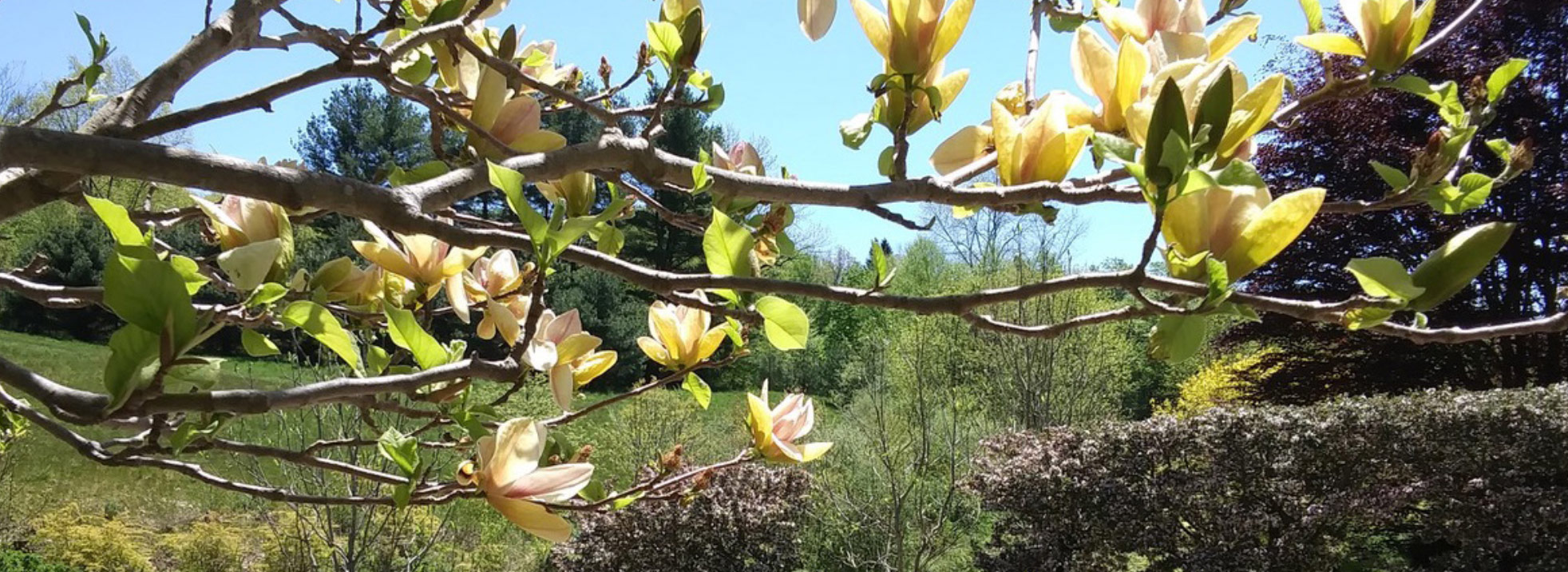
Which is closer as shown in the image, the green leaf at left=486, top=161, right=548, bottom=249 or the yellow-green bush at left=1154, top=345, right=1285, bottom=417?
the green leaf at left=486, top=161, right=548, bottom=249

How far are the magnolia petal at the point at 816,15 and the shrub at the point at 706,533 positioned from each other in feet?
15.2

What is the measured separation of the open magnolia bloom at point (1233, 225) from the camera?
0.38m

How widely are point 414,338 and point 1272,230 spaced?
40 centimetres

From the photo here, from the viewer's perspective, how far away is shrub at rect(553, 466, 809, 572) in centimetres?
505

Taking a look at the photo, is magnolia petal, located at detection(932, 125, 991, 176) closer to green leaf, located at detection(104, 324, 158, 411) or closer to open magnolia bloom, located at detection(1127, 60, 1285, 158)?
open magnolia bloom, located at detection(1127, 60, 1285, 158)

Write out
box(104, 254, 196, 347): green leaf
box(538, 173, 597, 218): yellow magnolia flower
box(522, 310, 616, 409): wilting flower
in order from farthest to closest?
box(538, 173, 597, 218): yellow magnolia flower < box(522, 310, 616, 409): wilting flower < box(104, 254, 196, 347): green leaf

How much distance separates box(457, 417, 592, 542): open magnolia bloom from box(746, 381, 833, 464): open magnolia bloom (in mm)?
200

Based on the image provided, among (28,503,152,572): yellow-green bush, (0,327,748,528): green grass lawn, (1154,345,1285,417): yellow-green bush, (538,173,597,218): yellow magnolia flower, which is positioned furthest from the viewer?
(1154,345,1285,417): yellow-green bush

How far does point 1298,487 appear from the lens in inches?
176

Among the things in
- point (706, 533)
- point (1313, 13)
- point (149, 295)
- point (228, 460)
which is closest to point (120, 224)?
point (149, 295)

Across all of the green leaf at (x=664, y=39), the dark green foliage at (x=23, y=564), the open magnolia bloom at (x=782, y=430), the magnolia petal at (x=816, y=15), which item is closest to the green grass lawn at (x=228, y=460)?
the dark green foliage at (x=23, y=564)

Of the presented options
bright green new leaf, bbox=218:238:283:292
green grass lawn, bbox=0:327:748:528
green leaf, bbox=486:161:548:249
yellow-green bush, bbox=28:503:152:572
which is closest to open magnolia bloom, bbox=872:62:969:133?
green leaf, bbox=486:161:548:249

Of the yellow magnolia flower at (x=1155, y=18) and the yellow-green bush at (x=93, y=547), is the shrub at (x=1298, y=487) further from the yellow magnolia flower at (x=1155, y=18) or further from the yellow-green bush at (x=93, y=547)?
the yellow-green bush at (x=93, y=547)

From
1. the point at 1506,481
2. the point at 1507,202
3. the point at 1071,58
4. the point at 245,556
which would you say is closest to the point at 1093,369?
the point at 1507,202
